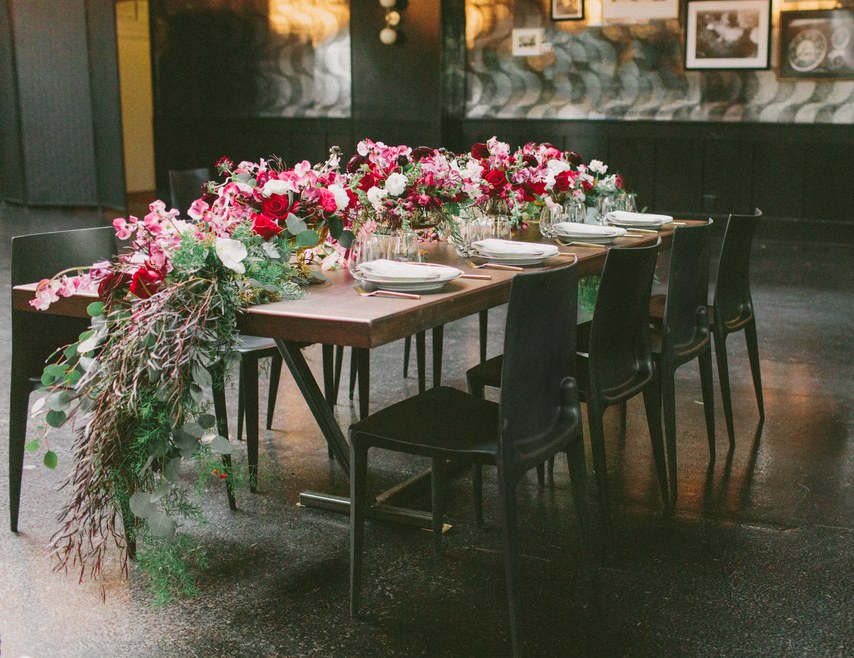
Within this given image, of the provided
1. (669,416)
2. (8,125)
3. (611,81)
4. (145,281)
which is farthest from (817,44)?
(8,125)

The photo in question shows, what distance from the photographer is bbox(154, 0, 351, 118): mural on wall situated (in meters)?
10.9

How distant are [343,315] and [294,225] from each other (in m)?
0.42

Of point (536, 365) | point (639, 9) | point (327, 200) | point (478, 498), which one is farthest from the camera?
point (639, 9)

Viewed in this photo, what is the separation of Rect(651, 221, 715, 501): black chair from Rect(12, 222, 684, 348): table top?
664mm

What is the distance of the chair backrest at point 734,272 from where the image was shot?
145 inches

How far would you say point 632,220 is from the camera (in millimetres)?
4160

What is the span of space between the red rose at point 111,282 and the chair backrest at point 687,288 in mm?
1635

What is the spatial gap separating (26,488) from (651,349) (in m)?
2.16

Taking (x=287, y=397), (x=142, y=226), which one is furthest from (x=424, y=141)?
(x=142, y=226)

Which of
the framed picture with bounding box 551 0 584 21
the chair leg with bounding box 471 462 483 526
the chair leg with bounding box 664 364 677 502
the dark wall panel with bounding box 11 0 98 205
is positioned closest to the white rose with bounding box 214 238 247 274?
the chair leg with bounding box 471 462 483 526

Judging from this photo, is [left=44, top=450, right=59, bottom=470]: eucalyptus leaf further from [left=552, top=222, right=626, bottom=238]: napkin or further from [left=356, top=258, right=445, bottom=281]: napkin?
[left=552, top=222, right=626, bottom=238]: napkin

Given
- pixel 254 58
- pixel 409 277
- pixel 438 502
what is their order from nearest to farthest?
pixel 409 277, pixel 438 502, pixel 254 58

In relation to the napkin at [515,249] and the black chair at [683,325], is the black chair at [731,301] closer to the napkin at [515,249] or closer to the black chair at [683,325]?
the black chair at [683,325]

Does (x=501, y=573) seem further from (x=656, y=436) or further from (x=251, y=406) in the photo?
(x=251, y=406)
